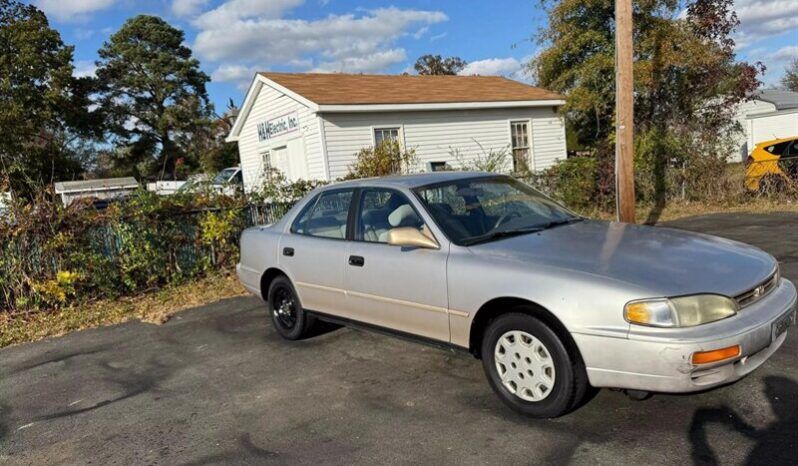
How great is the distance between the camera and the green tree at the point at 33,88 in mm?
28672

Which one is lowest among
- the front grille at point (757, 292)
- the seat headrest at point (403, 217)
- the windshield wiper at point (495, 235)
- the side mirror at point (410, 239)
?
the front grille at point (757, 292)

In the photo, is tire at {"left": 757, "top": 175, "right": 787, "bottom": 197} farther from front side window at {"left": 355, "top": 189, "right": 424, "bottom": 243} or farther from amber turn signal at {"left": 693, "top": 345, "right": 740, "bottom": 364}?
amber turn signal at {"left": 693, "top": 345, "right": 740, "bottom": 364}

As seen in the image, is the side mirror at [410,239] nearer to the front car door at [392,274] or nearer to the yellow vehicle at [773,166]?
the front car door at [392,274]

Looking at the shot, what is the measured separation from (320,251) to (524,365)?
2177mm

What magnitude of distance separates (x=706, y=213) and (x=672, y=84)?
4.65 meters

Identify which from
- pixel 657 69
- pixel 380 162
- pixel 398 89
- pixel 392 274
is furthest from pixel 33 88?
pixel 392 274

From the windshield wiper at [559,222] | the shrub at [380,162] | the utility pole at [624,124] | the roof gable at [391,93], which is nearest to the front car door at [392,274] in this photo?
the windshield wiper at [559,222]

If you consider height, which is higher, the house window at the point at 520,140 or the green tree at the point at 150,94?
the green tree at the point at 150,94

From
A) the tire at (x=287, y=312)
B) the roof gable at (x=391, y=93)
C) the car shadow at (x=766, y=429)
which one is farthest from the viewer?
the roof gable at (x=391, y=93)

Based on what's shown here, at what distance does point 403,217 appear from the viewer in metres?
4.46

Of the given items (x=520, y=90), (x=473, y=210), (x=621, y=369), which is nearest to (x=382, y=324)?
(x=473, y=210)

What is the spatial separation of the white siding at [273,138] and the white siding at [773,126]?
29159mm

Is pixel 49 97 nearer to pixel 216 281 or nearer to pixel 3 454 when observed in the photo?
pixel 216 281

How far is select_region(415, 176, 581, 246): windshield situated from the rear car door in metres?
0.88
